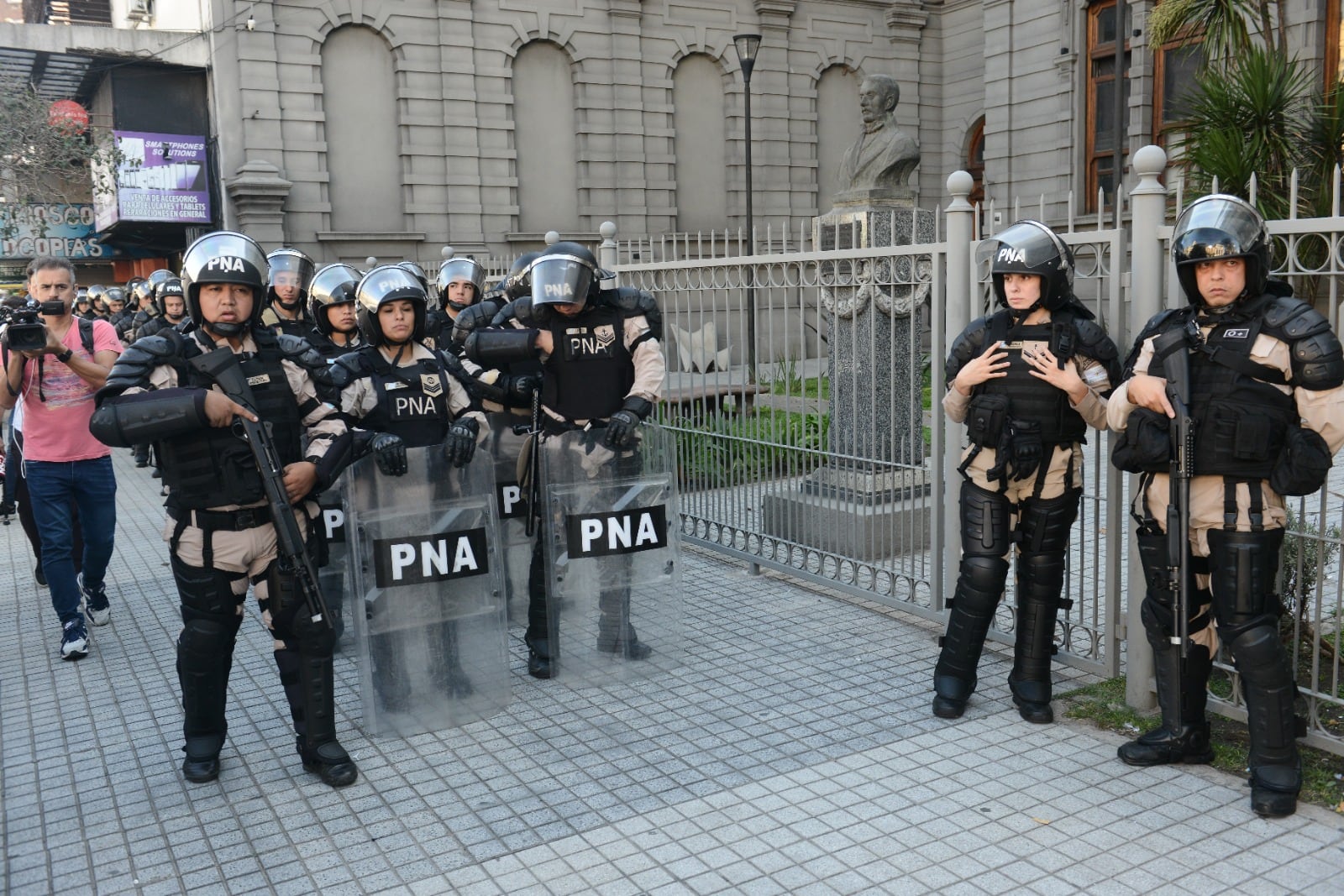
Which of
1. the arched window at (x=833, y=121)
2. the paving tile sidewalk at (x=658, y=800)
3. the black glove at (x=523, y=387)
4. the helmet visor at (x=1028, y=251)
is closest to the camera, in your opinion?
the paving tile sidewalk at (x=658, y=800)

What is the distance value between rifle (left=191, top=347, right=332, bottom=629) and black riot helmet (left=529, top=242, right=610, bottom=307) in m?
1.60

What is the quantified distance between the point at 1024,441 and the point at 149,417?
3.34 metres

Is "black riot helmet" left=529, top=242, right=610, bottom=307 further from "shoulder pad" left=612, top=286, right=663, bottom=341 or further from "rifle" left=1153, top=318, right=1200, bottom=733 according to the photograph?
"rifle" left=1153, top=318, right=1200, bottom=733

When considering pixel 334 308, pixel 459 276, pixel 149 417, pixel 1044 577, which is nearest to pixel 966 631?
pixel 1044 577

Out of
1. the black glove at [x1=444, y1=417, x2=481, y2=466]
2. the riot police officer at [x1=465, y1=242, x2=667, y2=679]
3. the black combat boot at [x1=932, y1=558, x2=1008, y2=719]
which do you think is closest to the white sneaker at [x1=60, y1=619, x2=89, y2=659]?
the riot police officer at [x1=465, y1=242, x2=667, y2=679]

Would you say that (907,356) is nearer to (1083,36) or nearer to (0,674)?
(0,674)

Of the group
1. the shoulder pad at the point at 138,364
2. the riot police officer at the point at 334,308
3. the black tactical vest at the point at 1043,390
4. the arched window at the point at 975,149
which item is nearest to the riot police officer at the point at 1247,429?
the black tactical vest at the point at 1043,390

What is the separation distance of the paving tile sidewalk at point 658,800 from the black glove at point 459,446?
3.92ft

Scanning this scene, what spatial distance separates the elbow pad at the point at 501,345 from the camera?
5398 mm

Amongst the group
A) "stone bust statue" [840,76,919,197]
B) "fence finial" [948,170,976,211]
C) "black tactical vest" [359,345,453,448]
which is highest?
"stone bust statue" [840,76,919,197]

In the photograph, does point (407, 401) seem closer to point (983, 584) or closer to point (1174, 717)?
point (983, 584)

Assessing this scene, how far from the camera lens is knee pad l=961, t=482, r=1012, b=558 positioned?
4.73 m

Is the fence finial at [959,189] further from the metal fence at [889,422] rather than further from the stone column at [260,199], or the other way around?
the stone column at [260,199]

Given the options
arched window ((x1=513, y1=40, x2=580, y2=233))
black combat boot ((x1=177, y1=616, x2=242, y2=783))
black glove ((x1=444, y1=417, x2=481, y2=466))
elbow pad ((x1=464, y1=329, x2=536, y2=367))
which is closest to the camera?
black combat boot ((x1=177, y1=616, x2=242, y2=783))
